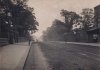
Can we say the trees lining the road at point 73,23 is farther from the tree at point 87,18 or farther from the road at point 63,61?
the road at point 63,61

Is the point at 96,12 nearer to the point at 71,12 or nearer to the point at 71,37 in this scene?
the point at 71,37

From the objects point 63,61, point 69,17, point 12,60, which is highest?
point 69,17

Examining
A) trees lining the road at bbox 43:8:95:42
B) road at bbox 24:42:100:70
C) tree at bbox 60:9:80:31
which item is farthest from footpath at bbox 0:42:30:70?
tree at bbox 60:9:80:31

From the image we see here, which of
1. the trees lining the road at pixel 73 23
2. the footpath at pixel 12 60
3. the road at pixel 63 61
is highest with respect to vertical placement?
the trees lining the road at pixel 73 23

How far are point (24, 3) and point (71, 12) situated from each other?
7019 centimetres

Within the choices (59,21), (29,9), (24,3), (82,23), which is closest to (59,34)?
(59,21)

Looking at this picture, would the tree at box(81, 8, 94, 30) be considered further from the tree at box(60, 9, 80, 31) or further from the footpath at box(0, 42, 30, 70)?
the footpath at box(0, 42, 30, 70)

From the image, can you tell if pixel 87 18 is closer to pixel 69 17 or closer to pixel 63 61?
pixel 69 17

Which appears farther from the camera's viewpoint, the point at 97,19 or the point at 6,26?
the point at 97,19

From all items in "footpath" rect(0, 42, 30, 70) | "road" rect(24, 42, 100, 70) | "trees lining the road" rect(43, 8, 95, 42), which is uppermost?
"trees lining the road" rect(43, 8, 95, 42)

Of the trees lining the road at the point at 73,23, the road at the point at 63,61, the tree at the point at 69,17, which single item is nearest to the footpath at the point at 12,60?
the road at the point at 63,61

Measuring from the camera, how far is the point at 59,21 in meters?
154

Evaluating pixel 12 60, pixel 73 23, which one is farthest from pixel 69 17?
pixel 12 60

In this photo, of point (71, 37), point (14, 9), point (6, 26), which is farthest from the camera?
point (71, 37)
